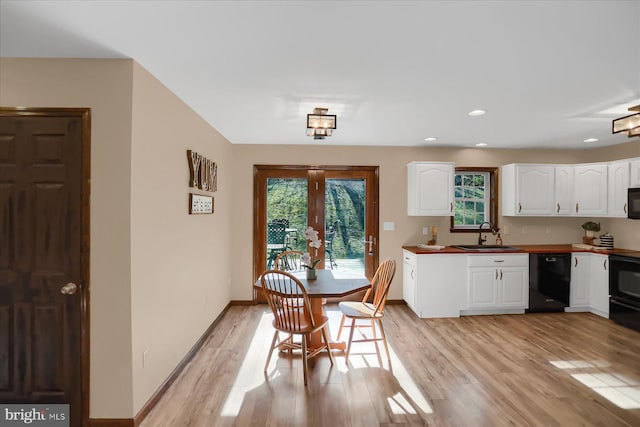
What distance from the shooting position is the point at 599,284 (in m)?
4.35

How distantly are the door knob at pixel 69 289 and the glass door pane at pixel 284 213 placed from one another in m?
2.97

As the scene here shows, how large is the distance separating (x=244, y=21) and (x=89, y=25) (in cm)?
85

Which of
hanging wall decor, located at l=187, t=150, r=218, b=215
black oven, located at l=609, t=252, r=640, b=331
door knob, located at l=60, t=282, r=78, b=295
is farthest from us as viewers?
black oven, located at l=609, t=252, r=640, b=331

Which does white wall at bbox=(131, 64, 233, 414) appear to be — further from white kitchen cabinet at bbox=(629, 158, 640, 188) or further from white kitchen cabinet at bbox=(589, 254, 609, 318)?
white kitchen cabinet at bbox=(629, 158, 640, 188)

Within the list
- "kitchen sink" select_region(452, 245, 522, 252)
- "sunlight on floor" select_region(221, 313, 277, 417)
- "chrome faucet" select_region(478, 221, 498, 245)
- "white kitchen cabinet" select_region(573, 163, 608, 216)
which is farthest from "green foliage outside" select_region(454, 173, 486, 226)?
"sunlight on floor" select_region(221, 313, 277, 417)

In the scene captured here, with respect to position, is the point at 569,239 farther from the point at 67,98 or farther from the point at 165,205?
the point at 67,98

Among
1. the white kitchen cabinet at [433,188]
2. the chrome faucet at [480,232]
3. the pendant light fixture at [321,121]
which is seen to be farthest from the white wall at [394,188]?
the pendant light fixture at [321,121]

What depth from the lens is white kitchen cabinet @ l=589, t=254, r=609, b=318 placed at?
4.25 metres

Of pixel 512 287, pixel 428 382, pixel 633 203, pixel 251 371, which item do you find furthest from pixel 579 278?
pixel 251 371

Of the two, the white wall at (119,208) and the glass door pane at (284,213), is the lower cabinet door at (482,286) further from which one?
the white wall at (119,208)

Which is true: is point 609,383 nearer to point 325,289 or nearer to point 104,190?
point 325,289

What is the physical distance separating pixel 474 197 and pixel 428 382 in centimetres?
337

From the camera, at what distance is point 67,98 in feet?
6.82

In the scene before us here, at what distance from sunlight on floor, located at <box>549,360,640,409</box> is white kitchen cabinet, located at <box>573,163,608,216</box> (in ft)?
8.47
